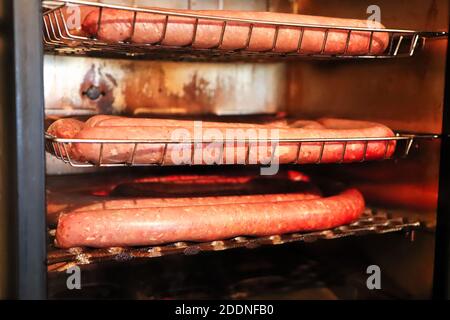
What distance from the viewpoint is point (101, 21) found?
914 millimetres

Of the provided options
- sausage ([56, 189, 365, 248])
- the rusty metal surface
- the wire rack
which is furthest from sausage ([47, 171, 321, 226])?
the wire rack

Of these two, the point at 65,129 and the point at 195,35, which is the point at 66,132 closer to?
the point at 65,129

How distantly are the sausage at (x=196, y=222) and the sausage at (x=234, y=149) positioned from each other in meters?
0.11

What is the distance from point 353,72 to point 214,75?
0.43m

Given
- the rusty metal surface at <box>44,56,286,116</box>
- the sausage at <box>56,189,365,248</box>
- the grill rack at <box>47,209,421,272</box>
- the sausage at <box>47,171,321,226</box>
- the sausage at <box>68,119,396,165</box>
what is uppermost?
the rusty metal surface at <box>44,56,286,116</box>

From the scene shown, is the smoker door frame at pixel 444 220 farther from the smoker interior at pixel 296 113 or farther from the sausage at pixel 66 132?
the sausage at pixel 66 132

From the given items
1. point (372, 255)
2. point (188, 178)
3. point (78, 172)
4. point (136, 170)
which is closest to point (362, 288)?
point (372, 255)

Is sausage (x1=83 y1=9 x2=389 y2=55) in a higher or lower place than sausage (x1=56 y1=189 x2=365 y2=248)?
higher

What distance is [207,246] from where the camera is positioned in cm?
102

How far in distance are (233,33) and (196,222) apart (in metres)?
0.41

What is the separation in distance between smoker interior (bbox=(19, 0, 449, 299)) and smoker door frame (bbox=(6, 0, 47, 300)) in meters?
0.51

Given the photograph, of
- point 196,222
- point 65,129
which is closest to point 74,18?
point 65,129

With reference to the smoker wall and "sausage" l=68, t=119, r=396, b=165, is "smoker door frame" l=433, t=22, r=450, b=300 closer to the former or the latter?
"sausage" l=68, t=119, r=396, b=165

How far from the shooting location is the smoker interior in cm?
117
